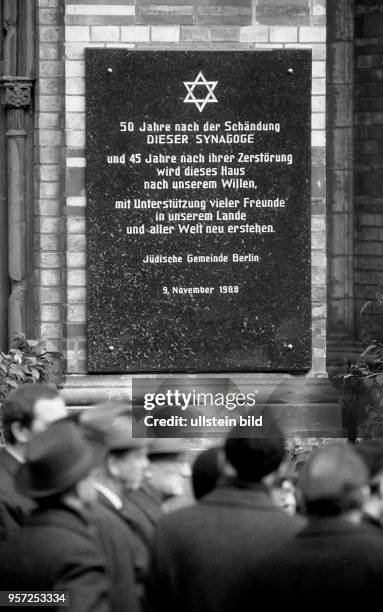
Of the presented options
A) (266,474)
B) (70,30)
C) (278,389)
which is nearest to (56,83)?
(70,30)

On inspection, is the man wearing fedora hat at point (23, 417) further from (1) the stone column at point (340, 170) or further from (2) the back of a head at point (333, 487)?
(1) the stone column at point (340, 170)

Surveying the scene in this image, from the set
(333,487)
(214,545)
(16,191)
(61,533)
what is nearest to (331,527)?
(333,487)

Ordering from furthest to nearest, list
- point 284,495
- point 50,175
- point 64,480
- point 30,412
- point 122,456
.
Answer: point 50,175, point 284,495, point 30,412, point 122,456, point 64,480

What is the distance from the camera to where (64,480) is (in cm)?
422


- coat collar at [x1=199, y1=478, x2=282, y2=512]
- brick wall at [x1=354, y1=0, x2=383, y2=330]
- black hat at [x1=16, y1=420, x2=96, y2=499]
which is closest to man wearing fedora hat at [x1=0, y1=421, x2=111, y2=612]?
black hat at [x1=16, y1=420, x2=96, y2=499]

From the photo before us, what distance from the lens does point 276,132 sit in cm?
921

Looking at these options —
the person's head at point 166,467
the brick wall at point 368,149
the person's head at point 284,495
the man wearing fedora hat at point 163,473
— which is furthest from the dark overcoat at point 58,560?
the brick wall at point 368,149

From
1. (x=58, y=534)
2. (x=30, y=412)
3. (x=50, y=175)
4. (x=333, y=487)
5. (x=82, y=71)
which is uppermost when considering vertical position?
(x=82, y=71)

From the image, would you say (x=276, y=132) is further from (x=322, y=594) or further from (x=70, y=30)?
(x=322, y=594)

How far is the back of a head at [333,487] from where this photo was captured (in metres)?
4.10

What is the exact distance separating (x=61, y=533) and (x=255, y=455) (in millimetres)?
640

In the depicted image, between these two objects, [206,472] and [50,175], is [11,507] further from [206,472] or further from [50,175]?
[50,175]

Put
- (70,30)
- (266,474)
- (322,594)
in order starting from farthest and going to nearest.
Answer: (70,30)
(266,474)
(322,594)

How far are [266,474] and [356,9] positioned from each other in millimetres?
6844
